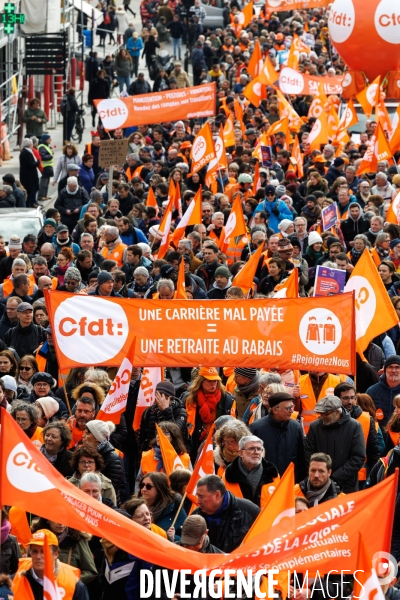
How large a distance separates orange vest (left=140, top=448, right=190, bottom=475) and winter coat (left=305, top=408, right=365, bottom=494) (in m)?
0.82

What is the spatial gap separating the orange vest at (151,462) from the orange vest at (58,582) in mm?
2245

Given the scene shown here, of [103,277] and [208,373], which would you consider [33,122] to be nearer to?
[103,277]

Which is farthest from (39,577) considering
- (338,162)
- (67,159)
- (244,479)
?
(67,159)

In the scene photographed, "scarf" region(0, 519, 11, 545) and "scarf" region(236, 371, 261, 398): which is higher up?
"scarf" region(0, 519, 11, 545)

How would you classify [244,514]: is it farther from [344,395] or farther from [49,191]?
[49,191]

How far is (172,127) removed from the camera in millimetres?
25891

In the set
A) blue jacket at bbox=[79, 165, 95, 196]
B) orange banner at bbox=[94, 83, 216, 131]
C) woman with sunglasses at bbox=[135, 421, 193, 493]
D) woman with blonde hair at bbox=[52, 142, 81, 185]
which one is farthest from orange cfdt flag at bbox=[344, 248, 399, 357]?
orange banner at bbox=[94, 83, 216, 131]

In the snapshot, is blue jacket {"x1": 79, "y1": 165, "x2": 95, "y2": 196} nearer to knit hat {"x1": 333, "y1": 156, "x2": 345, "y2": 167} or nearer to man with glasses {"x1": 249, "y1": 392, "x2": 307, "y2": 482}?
knit hat {"x1": 333, "y1": 156, "x2": 345, "y2": 167}

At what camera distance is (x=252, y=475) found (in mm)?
9180

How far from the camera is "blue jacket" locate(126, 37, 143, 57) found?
37.1 meters

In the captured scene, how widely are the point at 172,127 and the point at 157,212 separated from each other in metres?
7.35

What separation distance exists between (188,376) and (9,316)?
1.79 meters

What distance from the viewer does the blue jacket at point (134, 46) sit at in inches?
1462

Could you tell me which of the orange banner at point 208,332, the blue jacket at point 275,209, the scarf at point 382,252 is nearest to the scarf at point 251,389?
the orange banner at point 208,332
